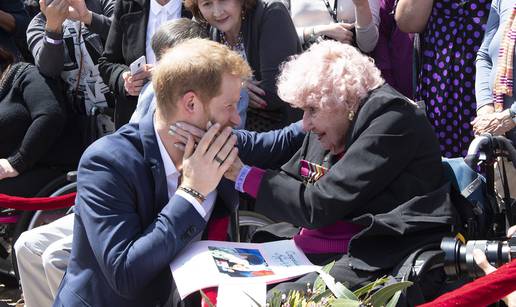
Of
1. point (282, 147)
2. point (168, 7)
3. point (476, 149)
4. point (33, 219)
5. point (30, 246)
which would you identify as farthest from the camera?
point (33, 219)

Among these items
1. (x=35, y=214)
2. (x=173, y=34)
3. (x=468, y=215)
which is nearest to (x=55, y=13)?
(x=35, y=214)

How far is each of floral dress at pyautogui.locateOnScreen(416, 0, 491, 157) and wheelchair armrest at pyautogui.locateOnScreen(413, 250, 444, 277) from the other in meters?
1.56

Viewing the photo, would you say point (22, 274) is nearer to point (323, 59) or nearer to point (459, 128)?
point (323, 59)

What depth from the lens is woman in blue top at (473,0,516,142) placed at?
4086 millimetres

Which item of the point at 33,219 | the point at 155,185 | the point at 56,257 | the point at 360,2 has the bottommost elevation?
the point at 33,219

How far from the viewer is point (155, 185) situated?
10.2ft

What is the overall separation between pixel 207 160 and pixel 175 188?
230mm

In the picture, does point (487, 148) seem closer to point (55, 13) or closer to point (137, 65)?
Answer: point (137, 65)

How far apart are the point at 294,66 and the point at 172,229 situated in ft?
2.92

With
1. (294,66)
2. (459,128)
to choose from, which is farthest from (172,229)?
(459,128)

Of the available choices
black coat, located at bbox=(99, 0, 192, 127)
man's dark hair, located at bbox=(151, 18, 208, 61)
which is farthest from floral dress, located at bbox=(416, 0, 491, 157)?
black coat, located at bbox=(99, 0, 192, 127)

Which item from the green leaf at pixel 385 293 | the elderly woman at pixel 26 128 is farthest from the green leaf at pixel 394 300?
the elderly woman at pixel 26 128

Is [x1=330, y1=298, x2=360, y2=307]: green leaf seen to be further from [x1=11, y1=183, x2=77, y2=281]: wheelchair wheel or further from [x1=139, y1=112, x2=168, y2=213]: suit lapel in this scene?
[x1=11, y1=183, x2=77, y2=281]: wheelchair wheel

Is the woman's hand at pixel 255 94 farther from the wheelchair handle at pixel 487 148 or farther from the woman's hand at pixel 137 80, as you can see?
the wheelchair handle at pixel 487 148
